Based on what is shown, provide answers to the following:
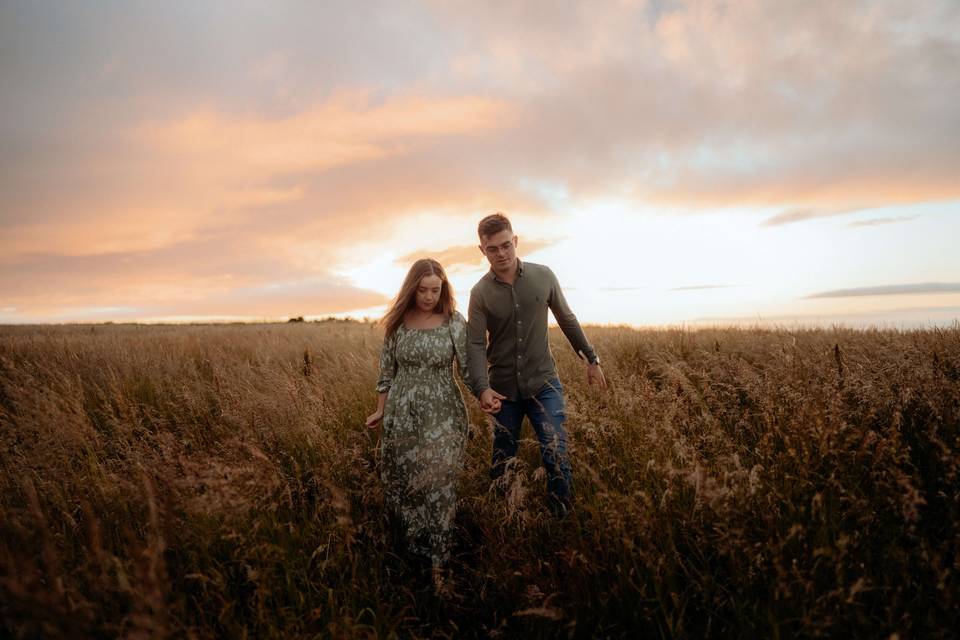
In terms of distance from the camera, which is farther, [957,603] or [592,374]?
[592,374]

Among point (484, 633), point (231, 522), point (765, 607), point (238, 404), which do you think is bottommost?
point (484, 633)

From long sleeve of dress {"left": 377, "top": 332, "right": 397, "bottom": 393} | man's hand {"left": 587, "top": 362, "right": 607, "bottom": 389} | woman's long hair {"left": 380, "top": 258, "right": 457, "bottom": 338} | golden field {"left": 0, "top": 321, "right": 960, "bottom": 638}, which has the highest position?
woman's long hair {"left": 380, "top": 258, "right": 457, "bottom": 338}

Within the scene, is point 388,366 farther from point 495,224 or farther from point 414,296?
point 495,224

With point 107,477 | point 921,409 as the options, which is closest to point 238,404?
point 107,477

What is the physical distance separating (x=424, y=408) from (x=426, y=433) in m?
0.19

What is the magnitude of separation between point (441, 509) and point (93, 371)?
26.9ft

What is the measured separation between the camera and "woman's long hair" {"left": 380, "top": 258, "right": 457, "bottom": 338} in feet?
12.5

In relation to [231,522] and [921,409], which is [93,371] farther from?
[921,409]

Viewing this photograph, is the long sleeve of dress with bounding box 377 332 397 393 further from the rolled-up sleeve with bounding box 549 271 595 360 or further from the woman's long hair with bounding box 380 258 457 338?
the rolled-up sleeve with bounding box 549 271 595 360

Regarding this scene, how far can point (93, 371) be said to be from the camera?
8.25 m

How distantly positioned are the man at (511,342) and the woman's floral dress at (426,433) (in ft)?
0.80

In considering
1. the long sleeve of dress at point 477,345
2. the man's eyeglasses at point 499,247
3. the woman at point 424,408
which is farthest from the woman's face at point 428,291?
the man's eyeglasses at point 499,247

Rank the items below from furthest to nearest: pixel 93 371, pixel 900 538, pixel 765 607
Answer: pixel 93 371 < pixel 900 538 < pixel 765 607

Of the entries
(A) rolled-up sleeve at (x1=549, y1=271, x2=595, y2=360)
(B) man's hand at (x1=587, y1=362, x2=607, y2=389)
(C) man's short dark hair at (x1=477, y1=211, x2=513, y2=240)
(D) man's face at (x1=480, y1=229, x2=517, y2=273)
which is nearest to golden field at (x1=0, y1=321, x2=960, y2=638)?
(B) man's hand at (x1=587, y1=362, x2=607, y2=389)
